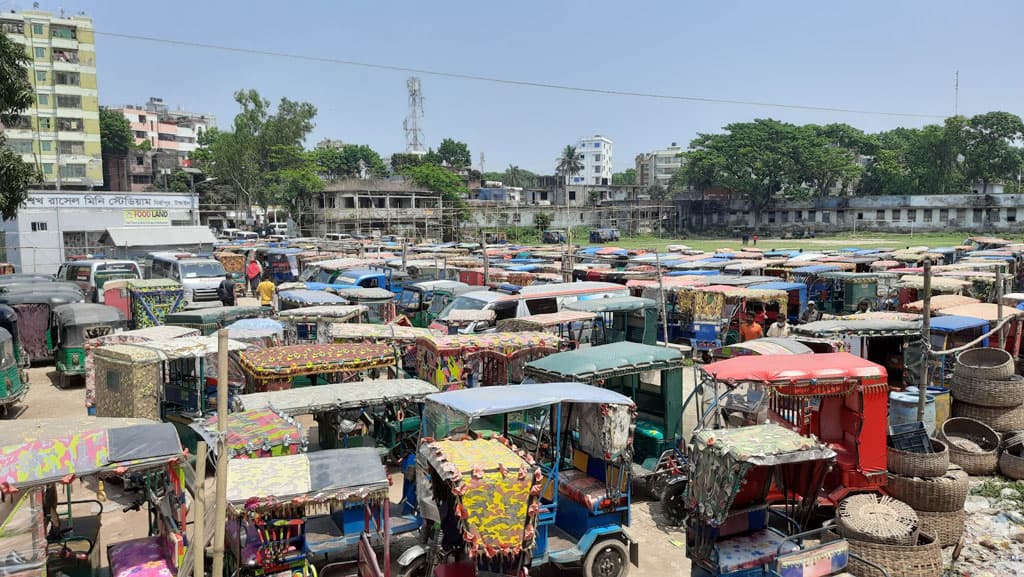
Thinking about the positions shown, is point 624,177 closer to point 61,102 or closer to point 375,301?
point 61,102

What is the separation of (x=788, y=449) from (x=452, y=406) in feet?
11.1

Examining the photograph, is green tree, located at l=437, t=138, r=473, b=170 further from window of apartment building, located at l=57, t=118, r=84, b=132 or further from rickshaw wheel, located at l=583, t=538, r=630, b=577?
rickshaw wheel, located at l=583, t=538, r=630, b=577

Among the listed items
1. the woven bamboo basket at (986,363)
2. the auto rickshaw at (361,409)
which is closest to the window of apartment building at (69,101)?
the auto rickshaw at (361,409)

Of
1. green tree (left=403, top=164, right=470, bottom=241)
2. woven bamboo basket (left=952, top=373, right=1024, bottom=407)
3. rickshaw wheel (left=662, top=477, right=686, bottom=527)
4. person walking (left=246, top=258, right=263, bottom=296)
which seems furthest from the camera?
green tree (left=403, top=164, right=470, bottom=241)

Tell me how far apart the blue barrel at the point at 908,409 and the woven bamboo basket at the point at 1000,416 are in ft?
3.32

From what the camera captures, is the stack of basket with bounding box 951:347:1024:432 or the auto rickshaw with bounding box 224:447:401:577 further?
the stack of basket with bounding box 951:347:1024:432

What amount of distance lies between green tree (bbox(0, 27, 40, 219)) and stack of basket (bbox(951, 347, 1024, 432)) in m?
20.8

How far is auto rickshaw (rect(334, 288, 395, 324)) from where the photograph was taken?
1945 centimetres

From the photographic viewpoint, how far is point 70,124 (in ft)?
199

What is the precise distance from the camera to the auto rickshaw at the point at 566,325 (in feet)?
48.3

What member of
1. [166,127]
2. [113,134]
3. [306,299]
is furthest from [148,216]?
[166,127]

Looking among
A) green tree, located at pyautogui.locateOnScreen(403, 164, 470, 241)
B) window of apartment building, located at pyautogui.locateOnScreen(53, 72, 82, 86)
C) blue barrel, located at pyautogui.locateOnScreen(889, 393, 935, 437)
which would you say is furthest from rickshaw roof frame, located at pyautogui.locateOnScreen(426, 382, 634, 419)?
window of apartment building, located at pyautogui.locateOnScreen(53, 72, 82, 86)

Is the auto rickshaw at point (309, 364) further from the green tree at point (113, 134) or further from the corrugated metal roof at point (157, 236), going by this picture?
the green tree at point (113, 134)

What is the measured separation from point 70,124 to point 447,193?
32142 millimetres
